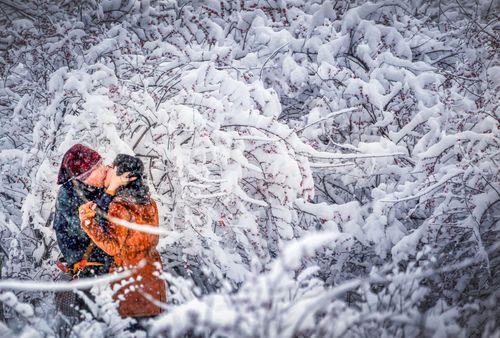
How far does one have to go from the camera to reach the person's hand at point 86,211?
287 cm

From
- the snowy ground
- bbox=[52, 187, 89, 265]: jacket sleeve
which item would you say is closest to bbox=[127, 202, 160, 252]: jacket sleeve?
the snowy ground

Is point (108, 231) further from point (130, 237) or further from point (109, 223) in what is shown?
point (130, 237)

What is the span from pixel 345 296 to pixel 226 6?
4.29 meters

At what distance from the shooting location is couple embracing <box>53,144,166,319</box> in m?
2.91

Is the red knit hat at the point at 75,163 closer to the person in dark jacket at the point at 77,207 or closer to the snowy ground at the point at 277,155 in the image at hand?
the person in dark jacket at the point at 77,207

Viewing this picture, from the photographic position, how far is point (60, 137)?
13.0 ft

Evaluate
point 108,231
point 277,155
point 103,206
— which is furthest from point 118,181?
point 277,155

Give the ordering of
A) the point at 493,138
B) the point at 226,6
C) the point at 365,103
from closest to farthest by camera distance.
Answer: the point at 493,138
the point at 365,103
the point at 226,6

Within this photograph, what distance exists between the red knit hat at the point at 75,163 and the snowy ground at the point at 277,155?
329 mm

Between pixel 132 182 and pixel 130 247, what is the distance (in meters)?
0.46

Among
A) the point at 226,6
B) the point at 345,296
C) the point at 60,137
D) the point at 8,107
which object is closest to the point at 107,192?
the point at 60,137

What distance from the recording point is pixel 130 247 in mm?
2922

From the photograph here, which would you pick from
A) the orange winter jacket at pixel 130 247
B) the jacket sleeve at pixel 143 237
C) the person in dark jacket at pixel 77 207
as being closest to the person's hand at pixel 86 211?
the orange winter jacket at pixel 130 247

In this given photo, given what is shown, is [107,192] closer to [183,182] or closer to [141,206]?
[141,206]
